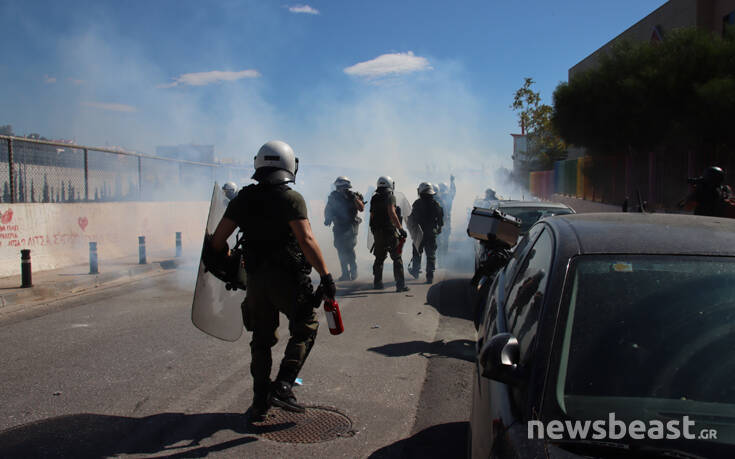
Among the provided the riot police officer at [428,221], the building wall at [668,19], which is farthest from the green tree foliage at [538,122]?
the riot police officer at [428,221]

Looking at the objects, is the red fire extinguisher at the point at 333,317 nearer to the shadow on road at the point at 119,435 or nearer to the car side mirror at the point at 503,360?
the shadow on road at the point at 119,435

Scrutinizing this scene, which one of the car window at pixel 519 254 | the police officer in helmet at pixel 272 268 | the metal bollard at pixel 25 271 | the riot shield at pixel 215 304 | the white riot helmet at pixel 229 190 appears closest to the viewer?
the car window at pixel 519 254

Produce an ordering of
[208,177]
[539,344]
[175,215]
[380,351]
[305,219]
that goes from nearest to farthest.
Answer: [539,344]
[305,219]
[380,351]
[175,215]
[208,177]

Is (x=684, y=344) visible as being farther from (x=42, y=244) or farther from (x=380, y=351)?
(x=42, y=244)

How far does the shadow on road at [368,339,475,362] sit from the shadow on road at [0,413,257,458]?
1944 mm

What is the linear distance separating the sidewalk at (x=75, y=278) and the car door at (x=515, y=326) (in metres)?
7.02

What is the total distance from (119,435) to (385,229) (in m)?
6.07

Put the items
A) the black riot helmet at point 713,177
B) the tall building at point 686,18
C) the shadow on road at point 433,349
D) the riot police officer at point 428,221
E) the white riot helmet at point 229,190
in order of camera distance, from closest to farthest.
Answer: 1. the shadow on road at point 433,349
2. the black riot helmet at point 713,177
3. the riot police officer at point 428,221
4. the white riot helmet at point 229,190
5. the tall building at point 686,18

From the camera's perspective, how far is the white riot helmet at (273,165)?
12.4ft

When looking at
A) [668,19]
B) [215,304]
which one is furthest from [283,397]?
[668,19]

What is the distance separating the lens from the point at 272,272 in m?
3.70

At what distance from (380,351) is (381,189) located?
14.0 ft

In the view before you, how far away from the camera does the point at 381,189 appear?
940 cm

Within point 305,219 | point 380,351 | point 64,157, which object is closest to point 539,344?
point 305,219
